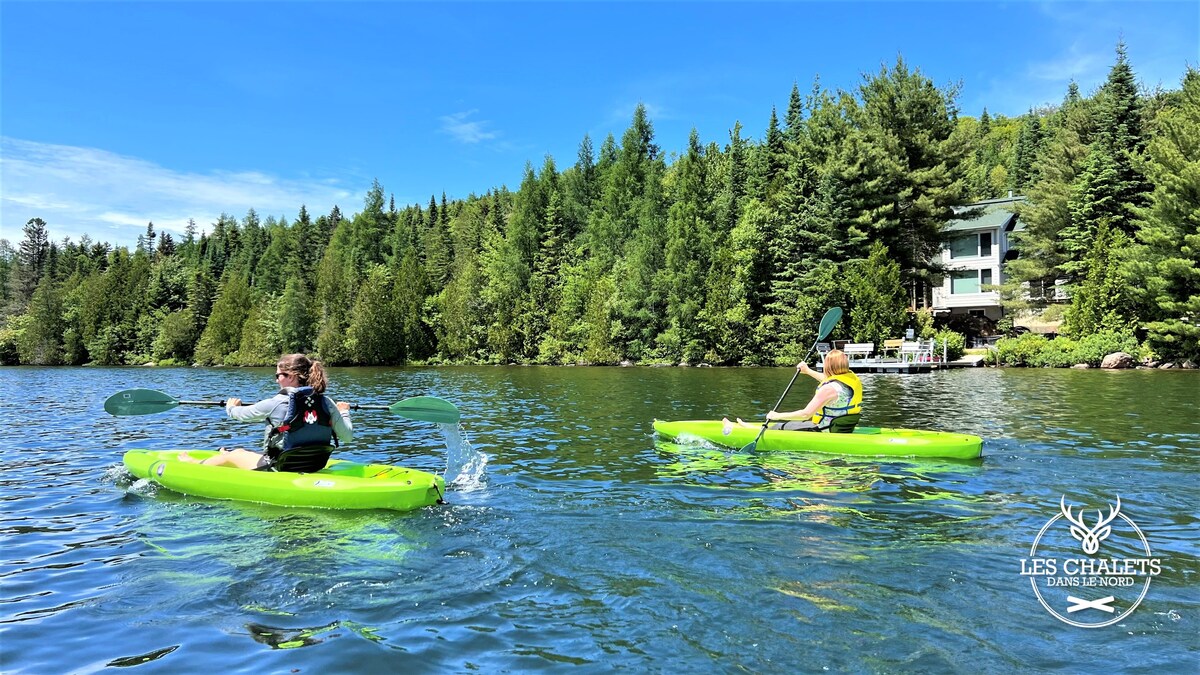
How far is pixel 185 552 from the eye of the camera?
6172 mm

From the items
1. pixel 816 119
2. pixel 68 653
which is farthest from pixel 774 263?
pixel 68 653

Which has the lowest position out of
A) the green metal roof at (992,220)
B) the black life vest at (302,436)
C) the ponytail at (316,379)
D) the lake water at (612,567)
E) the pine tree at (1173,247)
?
the lake water at (612,567)

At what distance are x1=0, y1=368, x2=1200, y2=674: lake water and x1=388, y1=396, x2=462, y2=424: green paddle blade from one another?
867 mm

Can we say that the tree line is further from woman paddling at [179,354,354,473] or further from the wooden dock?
woman paddling at [179,354,354,473]

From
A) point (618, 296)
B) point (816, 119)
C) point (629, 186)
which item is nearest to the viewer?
point (816, 119)

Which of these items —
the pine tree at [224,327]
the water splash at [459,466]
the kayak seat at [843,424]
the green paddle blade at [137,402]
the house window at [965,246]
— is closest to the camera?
the water splash at [459,466]

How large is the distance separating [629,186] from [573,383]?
26576 mm

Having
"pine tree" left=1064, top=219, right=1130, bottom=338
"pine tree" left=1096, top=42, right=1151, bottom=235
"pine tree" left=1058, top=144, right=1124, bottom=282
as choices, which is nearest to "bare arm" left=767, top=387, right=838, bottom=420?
"pine tree" left=1064, top=219, right=1130, bottom=338

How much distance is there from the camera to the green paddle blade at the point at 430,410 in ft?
28.0

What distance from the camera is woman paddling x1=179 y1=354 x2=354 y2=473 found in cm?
745

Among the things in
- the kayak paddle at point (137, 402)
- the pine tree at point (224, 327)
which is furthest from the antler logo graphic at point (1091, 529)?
the pine tree at point (224, 327)

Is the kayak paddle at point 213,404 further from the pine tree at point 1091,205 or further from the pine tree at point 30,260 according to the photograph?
the pine tree at point 30,260

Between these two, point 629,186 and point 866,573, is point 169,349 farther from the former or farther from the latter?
point 866,573

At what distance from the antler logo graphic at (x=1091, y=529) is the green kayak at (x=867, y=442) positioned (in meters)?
2.34
